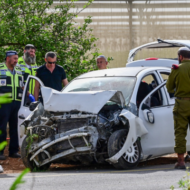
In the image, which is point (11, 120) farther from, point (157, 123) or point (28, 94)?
point (157, 123)

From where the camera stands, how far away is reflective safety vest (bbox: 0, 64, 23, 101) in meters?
8.27

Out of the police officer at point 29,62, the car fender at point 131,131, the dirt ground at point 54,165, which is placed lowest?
the dirt ground at point 54,165

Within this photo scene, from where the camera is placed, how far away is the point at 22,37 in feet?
40.1

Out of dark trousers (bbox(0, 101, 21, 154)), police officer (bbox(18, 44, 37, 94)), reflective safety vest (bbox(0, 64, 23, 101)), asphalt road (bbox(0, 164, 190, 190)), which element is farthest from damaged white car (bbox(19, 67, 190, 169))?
police officer (bbox(18, 44, 37, 94))

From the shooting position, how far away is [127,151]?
21.1ft

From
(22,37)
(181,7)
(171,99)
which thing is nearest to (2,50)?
(22,37)

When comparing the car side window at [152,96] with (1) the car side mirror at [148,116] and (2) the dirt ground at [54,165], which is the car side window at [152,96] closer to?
(1) the car side mirror at [148,116]

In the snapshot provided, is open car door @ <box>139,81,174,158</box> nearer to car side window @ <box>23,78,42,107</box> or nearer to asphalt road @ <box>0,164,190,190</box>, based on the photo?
asphalt road @ <box>0,164,190,190</box>

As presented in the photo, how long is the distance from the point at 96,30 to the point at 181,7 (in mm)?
3770

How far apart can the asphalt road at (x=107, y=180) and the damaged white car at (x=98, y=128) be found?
0.27 m

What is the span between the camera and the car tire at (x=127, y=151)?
20.5 ft

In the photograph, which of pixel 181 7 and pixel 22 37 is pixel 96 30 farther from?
pixel 22 37

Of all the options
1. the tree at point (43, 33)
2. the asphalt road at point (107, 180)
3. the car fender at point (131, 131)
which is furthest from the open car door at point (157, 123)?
the tree at point (43, 33)

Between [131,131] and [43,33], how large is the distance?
22.3ft
